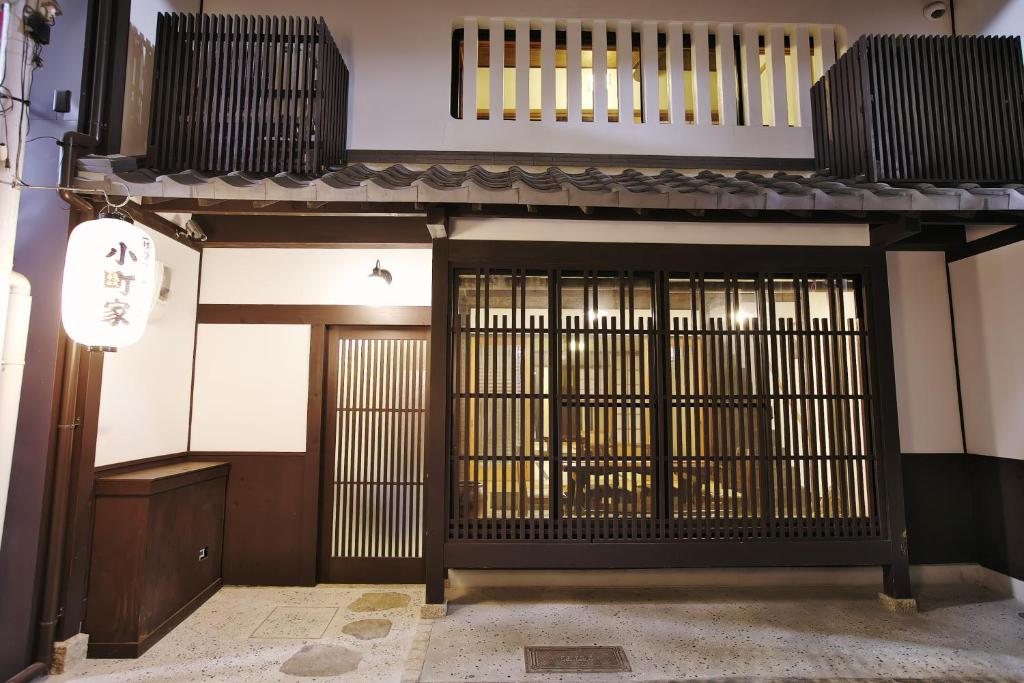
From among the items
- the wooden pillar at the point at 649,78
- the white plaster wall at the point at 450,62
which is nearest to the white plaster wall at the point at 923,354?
the white plaster wall at the point at 450,62

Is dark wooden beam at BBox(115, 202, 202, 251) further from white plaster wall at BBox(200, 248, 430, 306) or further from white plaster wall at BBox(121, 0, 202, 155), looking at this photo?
white plaster wall at BBox(121, 0, 202, 155)

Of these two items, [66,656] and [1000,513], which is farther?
[1000,513]

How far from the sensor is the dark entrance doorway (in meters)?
5.91

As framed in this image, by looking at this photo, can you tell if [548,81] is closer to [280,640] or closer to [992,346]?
[992,346]

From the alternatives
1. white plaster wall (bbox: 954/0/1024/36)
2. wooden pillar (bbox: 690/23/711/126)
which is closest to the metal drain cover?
wooden pillar (bbox: 690/23/711/126)

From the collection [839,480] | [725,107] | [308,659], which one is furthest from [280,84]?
[839,480]

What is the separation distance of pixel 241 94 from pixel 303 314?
8.18 ft

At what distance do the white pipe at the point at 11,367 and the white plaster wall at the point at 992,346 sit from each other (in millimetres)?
8918

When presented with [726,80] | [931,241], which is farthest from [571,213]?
[931,241]

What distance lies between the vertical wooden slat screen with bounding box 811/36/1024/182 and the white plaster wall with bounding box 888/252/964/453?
101 centimetres

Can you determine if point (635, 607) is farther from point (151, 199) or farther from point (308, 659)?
point (151, 199)

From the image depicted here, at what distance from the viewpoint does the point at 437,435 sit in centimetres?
501

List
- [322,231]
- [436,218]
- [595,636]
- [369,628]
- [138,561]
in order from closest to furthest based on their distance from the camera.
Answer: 1. [138,561]
2. [595,636]
3. [369,628]
4. [436,218]
5. [322,231]

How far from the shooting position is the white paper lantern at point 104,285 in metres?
3.69
